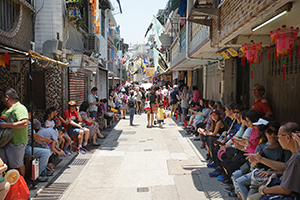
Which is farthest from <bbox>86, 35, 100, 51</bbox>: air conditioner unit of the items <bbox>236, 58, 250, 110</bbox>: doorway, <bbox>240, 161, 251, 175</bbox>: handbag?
<bbox>240, 161, 251, 175</bbox>: handbag

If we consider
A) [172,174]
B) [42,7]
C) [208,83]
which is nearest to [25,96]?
[42,7]

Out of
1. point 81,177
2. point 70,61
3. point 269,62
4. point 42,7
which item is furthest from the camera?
point 70,61

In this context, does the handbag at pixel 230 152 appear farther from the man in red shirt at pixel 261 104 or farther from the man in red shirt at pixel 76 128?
the man in red shirt at pixel 76 128

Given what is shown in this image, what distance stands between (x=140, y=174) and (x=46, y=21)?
615cm

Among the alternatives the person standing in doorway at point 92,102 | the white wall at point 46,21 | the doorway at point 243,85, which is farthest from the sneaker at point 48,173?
the doorway at point 243,85

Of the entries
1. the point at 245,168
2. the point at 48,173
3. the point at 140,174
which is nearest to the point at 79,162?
the point at 48,173

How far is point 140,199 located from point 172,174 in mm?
1507

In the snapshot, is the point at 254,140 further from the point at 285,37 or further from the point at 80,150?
the point at 80,150

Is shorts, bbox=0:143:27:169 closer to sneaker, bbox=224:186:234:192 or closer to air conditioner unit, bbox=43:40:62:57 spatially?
sneaker, bbox=224:186:234:192

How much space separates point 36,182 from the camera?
5.54m

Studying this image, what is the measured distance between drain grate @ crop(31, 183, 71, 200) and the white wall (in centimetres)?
505

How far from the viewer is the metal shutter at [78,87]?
10.5 m

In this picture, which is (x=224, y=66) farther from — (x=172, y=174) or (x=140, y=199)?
(x=140, y=199)

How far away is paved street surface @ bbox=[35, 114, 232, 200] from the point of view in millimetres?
5086
